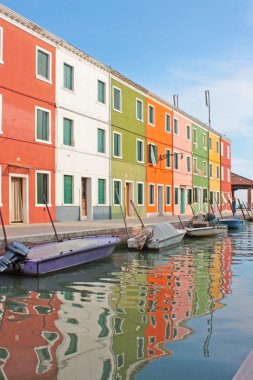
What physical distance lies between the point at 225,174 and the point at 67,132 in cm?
3118

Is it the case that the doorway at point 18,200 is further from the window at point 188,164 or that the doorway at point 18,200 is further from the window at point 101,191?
the window at point 188,164

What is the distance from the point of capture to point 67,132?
74.0 feet

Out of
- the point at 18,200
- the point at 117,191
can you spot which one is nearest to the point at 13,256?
the point at 18,200

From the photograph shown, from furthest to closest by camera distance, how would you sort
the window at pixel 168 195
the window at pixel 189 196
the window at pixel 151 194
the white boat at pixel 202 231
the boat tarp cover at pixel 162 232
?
the window at pixel 189 196, the window at pixel 168 195, the window at pixel 151 194, the white boat at pixel 202 231, the boat tarp cover at pixel 162 232

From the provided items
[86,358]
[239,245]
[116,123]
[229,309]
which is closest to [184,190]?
[116,123]

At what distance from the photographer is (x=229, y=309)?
738 cm

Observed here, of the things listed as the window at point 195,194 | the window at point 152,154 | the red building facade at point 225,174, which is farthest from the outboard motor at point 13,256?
the red building facade at point 225,174

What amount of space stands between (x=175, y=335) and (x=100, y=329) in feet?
3.33

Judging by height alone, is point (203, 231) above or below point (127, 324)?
above

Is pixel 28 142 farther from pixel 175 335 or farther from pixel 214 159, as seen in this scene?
pixel 214 159

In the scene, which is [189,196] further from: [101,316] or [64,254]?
[101,316]

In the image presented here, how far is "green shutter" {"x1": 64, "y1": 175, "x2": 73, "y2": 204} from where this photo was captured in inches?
874

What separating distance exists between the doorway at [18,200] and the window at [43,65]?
4.91 metres

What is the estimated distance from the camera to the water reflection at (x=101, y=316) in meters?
4.91
